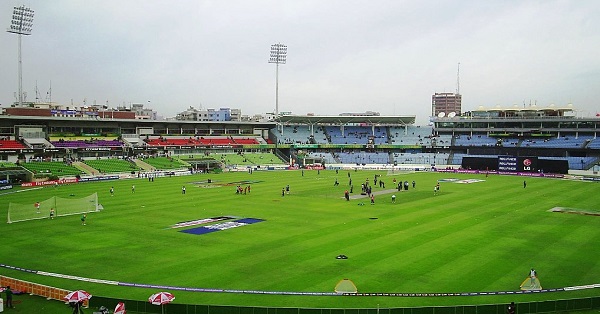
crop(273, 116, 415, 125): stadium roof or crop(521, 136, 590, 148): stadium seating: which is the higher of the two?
crop(273, 116, 415, 125): stadium roof

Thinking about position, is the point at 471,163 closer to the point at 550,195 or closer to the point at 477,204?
the point at 550,195

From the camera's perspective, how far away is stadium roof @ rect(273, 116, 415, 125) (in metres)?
123

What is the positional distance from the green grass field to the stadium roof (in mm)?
73291

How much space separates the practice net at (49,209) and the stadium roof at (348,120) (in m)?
79.8

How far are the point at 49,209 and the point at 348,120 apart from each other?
90.7m

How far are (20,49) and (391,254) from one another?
272 feet

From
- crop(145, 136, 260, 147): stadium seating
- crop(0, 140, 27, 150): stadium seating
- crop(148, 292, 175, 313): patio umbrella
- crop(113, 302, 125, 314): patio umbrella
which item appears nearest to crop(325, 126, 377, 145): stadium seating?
crop(145, 136, 260, 147): stadium seating

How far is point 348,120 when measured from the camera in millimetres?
124875

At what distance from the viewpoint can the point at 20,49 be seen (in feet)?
282

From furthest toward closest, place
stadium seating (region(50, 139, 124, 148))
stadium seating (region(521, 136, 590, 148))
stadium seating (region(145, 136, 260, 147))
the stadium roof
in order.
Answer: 1. the stadium roof
2. stadium seating (region(145, 136, 260, 147))
3. stadium seating (region(521, 136, 590, 148))
4. stadium seating (region(50, 139, 124, 148))

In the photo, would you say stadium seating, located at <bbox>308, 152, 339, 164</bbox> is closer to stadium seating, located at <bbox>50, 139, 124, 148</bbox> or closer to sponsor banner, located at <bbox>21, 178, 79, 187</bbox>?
stadium seating, located at <bbox>50, 139, 124, 148</bbox>

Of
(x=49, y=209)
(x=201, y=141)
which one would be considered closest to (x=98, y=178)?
(x=49, y=209)

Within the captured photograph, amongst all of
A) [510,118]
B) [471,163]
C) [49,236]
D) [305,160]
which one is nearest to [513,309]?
[49,236]

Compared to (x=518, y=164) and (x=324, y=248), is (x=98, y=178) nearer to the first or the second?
(x=324, y=248)
